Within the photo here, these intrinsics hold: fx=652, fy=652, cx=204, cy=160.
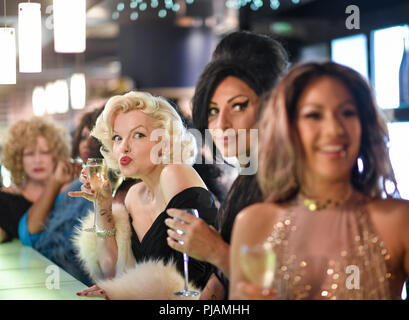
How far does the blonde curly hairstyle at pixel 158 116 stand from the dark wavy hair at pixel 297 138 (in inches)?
25.8

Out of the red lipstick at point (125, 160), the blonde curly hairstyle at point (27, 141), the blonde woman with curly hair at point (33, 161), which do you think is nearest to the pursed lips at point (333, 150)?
the red lipstick at point (125, 160)

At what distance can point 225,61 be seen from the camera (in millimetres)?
1908

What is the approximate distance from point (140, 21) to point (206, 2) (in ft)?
4.21

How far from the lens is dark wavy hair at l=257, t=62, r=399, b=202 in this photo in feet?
4.91

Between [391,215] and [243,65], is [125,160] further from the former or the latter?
[391,215]

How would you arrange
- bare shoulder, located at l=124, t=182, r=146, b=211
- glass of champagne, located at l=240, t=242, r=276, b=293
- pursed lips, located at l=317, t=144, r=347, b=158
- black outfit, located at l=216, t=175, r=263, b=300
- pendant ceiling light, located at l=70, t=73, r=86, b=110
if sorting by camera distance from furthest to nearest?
pendant ceiling light, located at l=70, t=73, r=86, b=110
bare shoulder, located at l=124, t=182, r=146, b=211
black outfit, located at l=216, t=175, r=263, b=300
pursed lips, located at l=317, t=144, r=347, b=158
glass of champagne, located at l=240, t=242, r=276, b=293

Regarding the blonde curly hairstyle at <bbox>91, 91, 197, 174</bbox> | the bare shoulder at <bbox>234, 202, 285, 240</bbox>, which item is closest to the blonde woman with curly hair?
the blonde curly hairstyle at <bbox>91, 91, 197, 174</bbox>

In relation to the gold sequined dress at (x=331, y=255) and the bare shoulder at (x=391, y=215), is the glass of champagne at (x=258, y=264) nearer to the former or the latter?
the gold sequined dress at (x=331, y=255)

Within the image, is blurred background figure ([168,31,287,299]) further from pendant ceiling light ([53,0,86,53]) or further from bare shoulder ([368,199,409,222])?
pendant ceiling light ([53,0,86,53])

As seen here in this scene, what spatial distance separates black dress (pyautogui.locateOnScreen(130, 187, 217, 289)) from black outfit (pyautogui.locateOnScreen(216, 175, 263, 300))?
5.7 inches

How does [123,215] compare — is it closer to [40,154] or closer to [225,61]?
[225,61]

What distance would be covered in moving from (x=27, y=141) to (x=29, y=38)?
1.35 metres

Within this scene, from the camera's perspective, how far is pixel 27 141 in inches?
145

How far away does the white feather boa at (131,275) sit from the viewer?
2.04 m
